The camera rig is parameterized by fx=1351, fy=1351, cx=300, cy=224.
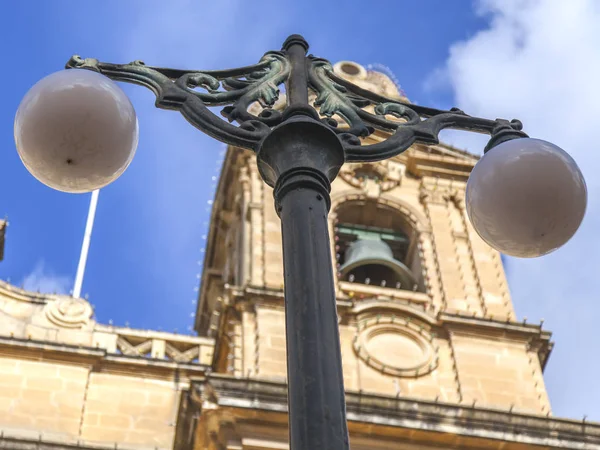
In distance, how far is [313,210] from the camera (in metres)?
6.10

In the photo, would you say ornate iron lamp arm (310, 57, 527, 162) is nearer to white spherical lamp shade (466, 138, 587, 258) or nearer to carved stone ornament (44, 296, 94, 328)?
white spherical lamp shade (466, 138, 587, 258)

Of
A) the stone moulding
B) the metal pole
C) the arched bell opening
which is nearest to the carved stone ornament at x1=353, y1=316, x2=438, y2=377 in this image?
the arched bell opening

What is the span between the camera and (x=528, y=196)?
6746 millimetres

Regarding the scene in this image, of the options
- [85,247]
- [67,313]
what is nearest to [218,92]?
[67,313]

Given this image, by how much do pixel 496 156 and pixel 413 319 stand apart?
11.9 metres

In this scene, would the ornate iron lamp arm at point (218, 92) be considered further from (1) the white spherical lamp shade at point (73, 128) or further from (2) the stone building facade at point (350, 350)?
(2) the stone building facade at point (350, 350)

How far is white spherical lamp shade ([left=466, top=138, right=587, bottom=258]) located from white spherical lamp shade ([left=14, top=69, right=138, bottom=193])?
183 cm

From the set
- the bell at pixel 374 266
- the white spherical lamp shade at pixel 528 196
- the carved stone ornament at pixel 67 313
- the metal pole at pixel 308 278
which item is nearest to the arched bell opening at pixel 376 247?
the bell at pixel 374 266

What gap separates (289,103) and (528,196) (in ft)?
4.22

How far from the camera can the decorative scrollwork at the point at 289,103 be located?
6629mm

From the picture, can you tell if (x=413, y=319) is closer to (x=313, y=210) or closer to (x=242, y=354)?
(x=242, y=354)

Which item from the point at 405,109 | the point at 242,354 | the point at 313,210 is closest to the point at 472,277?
the point at 242,354

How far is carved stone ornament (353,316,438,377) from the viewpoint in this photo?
58.5 feet

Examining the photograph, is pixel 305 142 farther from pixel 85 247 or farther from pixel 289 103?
pixel 85 247
